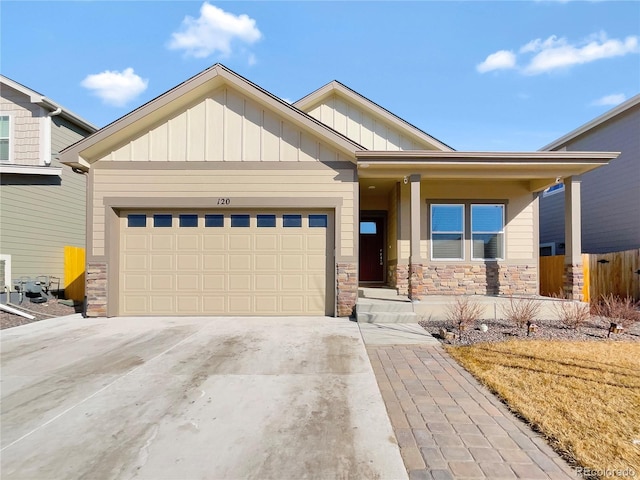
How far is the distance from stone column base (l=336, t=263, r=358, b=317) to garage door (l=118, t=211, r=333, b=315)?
0.30m

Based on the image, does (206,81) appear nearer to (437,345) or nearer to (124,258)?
(124,258)

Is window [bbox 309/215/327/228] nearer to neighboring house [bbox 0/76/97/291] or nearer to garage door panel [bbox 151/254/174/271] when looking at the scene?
garage door panel [bbox 151/254/174/271]

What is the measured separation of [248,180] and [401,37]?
5.74m

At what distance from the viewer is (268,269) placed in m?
8.86

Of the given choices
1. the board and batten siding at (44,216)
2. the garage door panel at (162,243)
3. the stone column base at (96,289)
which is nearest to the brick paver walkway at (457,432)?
the garage door panel at (162,243)

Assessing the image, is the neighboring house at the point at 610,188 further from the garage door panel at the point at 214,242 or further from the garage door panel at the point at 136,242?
the garage door panel at the point at 136,242

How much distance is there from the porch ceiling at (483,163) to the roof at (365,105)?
7.42ft

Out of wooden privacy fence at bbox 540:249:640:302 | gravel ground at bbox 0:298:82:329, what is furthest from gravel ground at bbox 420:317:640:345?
gravel ground at bbox 0:298:82:329

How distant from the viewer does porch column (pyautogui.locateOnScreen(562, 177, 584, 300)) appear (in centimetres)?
871

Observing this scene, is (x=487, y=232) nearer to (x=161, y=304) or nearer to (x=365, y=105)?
(x=365, y=105)

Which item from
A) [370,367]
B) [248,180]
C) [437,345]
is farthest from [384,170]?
[370,367]

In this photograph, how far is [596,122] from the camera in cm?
1371

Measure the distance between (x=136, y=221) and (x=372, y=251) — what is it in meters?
7.53

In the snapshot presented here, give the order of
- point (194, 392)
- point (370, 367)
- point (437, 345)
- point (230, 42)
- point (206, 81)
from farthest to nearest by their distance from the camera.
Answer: point (230, 42) < point (206, 81) < point (437, 345) < point (370, 367) < point (194, 392)
